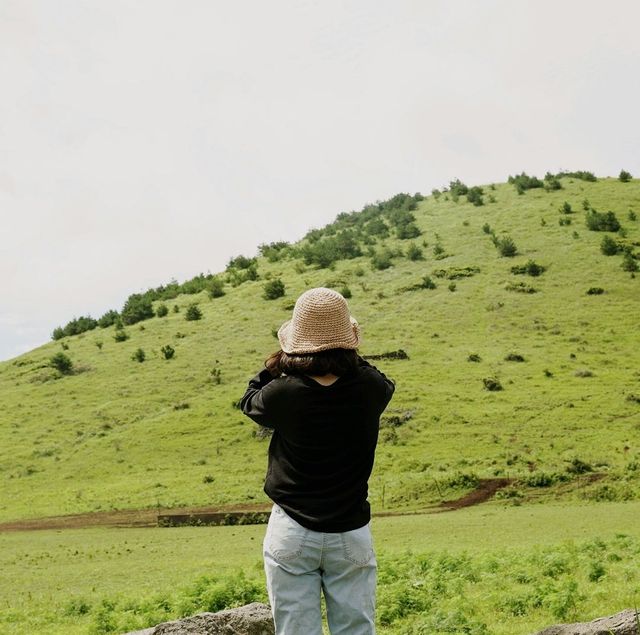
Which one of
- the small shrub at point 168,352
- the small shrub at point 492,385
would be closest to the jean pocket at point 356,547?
the small shrub at point 492,385

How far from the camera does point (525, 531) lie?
25453mm

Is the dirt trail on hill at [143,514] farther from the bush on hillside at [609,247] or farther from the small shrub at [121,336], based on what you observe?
the bush on hillside at [609,247]

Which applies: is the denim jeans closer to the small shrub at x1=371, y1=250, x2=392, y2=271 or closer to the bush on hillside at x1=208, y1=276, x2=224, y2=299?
the small shrub at x1=371, y1=250, x2=392, y2=271

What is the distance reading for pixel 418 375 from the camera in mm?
53188

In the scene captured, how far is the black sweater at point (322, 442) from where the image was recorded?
5.29 meters

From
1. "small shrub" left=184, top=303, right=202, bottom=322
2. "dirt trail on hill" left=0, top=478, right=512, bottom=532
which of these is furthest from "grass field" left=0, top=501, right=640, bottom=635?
"small shrub" left=184, top=303, right=202, bottom=322

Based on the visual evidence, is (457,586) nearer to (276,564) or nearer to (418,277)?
(276,564)

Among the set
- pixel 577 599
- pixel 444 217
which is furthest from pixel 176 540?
pixel 444 217

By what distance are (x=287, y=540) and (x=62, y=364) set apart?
66947mm

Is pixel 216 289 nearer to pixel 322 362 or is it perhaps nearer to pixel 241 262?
pixel 241 262

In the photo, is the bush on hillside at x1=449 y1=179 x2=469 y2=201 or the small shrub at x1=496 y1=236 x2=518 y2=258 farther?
the bush on hillside at x1=449 y1=179 x2=469 y2=201

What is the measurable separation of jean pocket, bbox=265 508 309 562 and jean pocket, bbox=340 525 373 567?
281 millimetres

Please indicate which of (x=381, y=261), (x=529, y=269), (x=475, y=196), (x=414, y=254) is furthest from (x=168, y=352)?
(x=475, y=196)

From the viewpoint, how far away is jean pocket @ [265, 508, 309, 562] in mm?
5215
